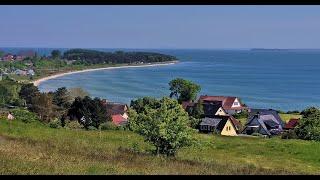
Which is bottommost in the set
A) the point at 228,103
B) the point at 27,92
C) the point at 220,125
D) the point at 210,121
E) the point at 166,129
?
the point at 27,92

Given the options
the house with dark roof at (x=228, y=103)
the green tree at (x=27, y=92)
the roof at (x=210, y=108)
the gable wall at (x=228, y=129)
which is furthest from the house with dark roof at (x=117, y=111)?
the green tree at (x=27, y=92)

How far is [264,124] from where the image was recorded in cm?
4756

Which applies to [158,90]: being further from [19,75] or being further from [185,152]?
[185,152]

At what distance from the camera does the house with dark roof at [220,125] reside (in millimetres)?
41906

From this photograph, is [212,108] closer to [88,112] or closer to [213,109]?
[213,109]

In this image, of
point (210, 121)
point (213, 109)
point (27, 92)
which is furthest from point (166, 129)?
point (27, 92)

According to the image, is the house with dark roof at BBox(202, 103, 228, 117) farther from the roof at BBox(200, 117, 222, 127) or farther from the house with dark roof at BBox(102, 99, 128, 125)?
the roof at BBox(200, 117, 222, 127)

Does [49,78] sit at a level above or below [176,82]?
below

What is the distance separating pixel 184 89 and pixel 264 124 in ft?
50.9

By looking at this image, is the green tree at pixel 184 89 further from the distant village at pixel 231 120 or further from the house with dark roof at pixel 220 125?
the house with dark roof at pixel 220 125

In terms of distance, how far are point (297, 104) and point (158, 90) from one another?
92.5 ft

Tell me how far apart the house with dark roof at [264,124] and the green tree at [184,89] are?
12156mm

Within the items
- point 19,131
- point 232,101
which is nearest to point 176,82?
point 232,101
